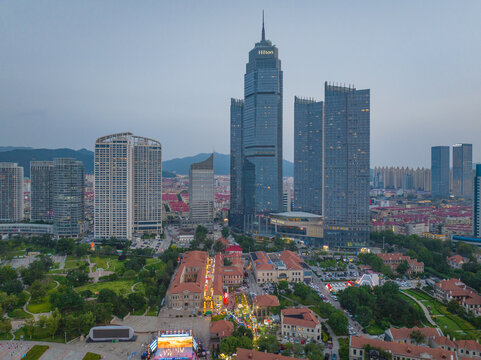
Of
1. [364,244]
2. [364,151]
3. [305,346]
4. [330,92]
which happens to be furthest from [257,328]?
[330,92]

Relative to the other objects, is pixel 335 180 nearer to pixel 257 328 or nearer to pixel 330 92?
pixel 330 92

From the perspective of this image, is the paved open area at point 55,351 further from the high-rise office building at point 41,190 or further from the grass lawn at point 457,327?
the high-rise office building at point 41,190

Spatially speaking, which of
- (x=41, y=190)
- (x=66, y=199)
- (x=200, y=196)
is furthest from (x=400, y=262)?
(x=41, y=190)

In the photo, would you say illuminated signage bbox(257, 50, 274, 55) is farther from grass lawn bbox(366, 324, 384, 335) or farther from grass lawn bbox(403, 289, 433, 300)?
grass lawn bbox(366, 324, 384, 335)

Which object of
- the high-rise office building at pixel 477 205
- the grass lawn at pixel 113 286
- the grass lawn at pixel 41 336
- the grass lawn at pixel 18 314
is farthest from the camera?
the high-rise office building at pixel 477 205

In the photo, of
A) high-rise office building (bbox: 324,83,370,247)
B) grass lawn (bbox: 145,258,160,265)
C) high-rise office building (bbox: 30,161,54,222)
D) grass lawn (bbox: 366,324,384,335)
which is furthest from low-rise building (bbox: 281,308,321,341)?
high-rise office building (bbox: 30,161,54,222)

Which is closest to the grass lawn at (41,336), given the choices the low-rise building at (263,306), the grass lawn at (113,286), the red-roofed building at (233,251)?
the grass lawn at (113,286)
